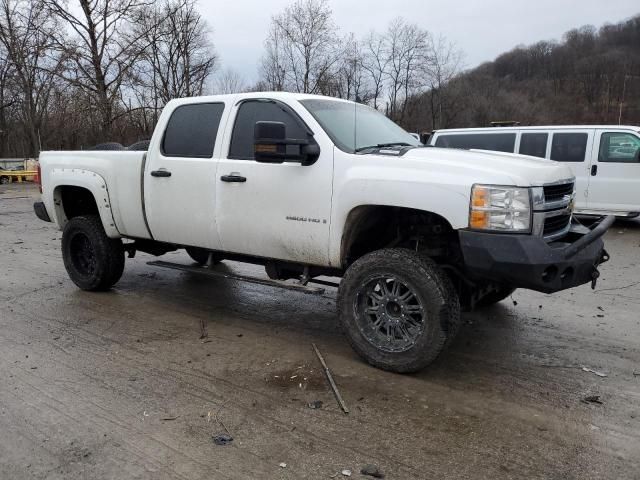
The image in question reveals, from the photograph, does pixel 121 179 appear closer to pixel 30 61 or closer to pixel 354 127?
pixel 354 127

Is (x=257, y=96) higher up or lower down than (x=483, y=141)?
higher up

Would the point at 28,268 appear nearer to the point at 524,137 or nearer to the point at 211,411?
the point at 211,411

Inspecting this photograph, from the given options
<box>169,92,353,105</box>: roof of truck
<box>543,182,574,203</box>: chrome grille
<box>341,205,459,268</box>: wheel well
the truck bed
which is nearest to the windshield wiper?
<box>341,205,459,268</box>: wheel well

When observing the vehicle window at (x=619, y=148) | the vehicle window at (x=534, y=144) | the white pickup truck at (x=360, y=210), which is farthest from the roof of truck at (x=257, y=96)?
the vehicle window at (x=619, y=148)

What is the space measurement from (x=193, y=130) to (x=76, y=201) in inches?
92.6

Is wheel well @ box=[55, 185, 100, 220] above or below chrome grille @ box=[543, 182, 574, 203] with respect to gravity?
below

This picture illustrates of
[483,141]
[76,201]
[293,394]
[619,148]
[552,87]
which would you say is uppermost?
[552,87]

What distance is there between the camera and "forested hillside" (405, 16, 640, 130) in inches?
1711

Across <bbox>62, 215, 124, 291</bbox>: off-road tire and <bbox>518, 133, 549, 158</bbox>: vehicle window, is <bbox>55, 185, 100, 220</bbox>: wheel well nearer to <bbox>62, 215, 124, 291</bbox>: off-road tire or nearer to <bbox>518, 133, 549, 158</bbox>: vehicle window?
<bbox>62, 215, 124, 291</bbox>: off-road tire

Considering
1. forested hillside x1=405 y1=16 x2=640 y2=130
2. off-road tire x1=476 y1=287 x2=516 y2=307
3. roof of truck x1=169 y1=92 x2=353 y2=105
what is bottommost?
off-road tire x1=476 y1=287 x2=516 y2=307

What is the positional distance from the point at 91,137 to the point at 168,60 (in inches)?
270

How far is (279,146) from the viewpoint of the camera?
161 inches

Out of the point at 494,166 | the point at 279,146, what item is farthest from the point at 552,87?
the point at 279,146

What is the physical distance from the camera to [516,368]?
4.16m
